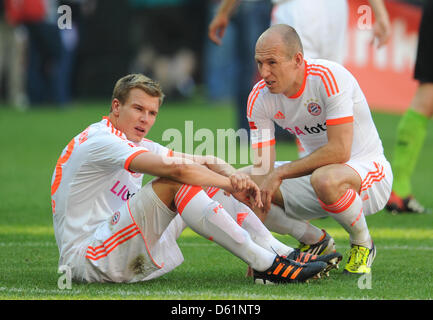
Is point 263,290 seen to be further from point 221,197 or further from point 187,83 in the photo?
point 187,83

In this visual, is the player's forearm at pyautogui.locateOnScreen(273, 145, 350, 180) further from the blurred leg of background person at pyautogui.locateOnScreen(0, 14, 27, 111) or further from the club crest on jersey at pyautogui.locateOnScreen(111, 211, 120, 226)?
the blurred leg of background person at pyautogui.locateOnScreen(0, 14, 27, 111)

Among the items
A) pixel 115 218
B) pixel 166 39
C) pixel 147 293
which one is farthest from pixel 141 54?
pixel 147 293

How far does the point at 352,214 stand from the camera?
17.7ft

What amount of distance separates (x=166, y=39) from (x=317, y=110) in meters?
18.2

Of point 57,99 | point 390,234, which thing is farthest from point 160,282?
point 57,99

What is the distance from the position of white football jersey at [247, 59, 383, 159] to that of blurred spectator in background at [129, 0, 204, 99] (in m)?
17.3

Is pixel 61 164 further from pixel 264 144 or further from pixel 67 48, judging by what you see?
pixel 67 48

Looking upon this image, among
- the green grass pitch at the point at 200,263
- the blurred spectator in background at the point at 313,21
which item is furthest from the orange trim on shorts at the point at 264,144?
the blurred spectator in background at the point at 313,21

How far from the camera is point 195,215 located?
4965mm

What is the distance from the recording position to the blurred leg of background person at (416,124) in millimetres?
7941

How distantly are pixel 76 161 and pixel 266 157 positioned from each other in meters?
1.21

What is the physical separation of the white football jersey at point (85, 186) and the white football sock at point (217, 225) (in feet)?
1.22

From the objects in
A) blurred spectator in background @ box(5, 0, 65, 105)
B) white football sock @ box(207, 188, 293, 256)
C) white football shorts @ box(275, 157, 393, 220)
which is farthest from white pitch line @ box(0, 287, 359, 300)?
blurred spectator in background @ box(5, 0, 65, 105)

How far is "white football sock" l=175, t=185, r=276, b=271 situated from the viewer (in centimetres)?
495
